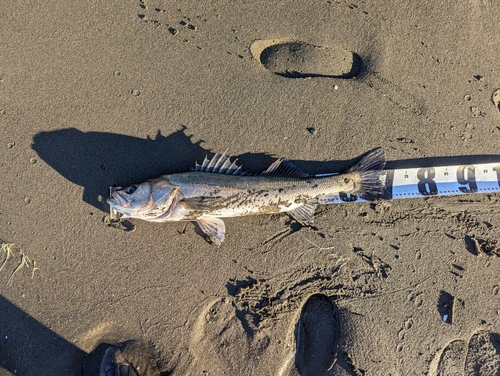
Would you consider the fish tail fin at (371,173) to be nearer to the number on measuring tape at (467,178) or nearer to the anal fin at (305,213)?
the anal fin at (305,213)

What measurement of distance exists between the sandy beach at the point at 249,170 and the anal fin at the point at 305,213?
0.60 ft

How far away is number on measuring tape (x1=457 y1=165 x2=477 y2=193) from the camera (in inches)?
216

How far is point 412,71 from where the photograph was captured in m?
5.52

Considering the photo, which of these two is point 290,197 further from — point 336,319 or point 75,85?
point 75,85

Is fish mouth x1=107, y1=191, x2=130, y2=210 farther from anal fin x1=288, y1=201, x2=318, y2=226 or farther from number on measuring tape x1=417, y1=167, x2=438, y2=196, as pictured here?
number on measuring tape x1=417, y1=167, x2=438, y2=196

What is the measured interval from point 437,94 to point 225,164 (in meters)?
3.54

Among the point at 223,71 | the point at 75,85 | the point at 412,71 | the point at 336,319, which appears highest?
the point at 412,71

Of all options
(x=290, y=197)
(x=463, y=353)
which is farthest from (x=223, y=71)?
(x=463, y=353)

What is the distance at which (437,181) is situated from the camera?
5.50 meters

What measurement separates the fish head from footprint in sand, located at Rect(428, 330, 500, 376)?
491 centimetres

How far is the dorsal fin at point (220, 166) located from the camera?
5.32m

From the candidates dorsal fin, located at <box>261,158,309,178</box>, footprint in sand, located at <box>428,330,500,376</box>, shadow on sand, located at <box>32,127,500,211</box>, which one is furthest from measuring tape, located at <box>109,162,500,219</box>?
shadow on sand, located at <box>32,127,500,211</box>

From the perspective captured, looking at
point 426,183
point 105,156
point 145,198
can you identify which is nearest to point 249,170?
point 145,198

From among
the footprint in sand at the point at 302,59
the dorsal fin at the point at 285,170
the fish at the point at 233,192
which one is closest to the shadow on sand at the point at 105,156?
the fish at the point at 233,192
